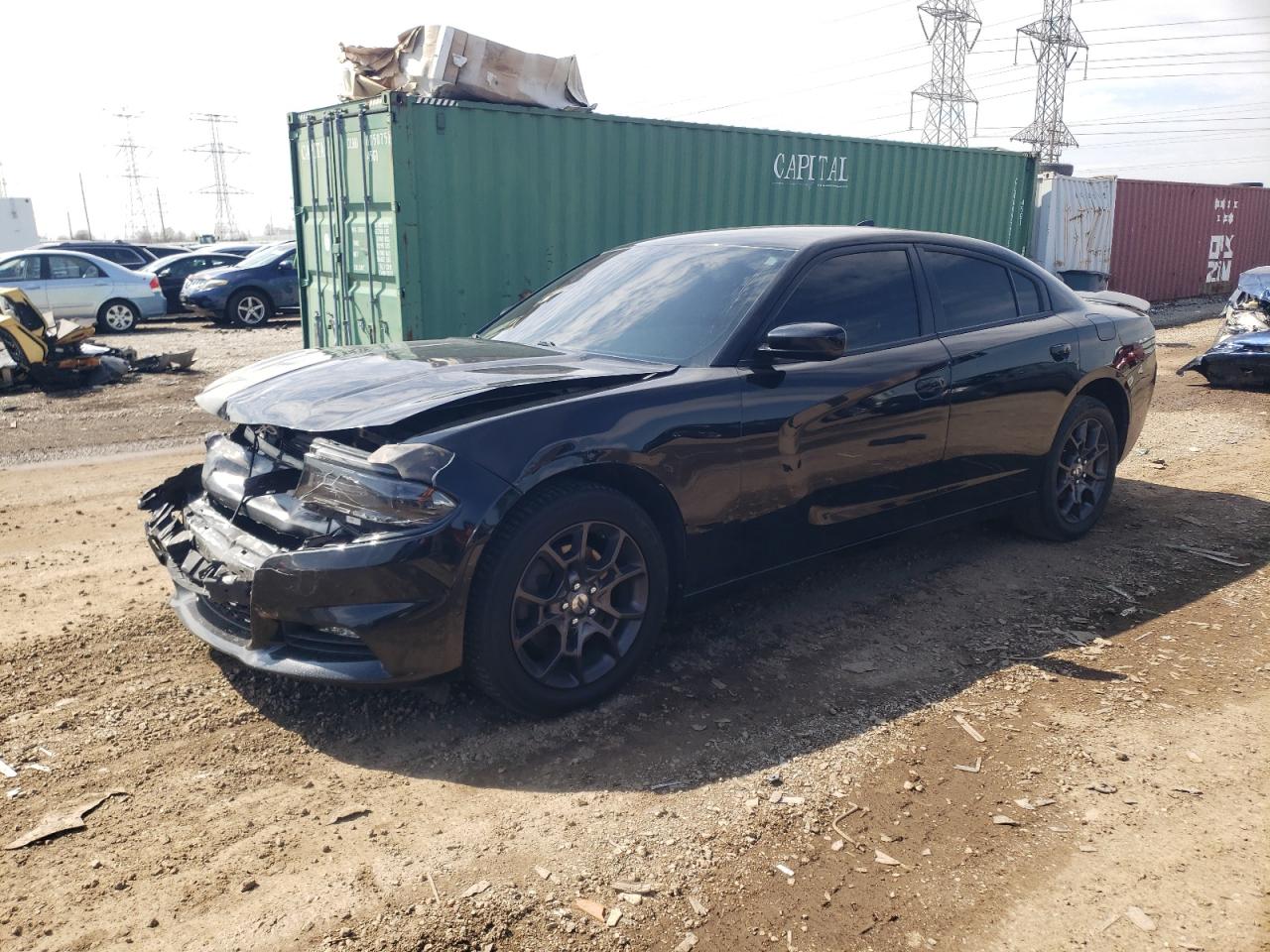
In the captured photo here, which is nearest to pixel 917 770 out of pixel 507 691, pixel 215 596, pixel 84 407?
pixel 507 691

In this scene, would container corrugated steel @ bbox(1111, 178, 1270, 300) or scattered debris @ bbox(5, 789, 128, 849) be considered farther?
container corrugated steel @ bbox(1111, 178, 1270, 300)

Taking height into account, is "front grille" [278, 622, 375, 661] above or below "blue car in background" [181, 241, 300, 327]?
below

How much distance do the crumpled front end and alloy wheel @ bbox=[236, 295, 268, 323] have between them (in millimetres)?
16342

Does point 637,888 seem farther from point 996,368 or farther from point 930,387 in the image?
point 996,368

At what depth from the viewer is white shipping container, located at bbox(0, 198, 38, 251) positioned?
46.5 meters

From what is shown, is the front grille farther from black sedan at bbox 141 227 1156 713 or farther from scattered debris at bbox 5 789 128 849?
scattered debris at bbox 5 789 128 849

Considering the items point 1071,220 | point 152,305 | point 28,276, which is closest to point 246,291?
point 152,305

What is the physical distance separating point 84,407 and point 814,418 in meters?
8.62

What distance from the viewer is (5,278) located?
16.1 meters

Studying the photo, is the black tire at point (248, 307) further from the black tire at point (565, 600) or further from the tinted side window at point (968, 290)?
the black tire at point (565, 600)

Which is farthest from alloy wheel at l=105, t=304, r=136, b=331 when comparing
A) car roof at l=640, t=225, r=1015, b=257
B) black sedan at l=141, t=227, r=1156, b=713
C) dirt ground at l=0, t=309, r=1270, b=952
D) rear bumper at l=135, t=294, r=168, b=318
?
car roof at l=640, t=225, r=1015, b=257

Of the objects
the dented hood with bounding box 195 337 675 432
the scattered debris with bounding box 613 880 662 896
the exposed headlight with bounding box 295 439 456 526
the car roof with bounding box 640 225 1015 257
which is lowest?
the scattered debris with bounding box 613 880 662 896

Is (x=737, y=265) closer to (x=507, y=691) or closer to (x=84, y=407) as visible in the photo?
(x=507, y=691)

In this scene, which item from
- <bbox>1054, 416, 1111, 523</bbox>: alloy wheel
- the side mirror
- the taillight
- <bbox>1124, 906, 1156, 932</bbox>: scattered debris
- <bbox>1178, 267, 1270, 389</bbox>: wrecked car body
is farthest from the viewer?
<bbox>1178, 267, 1270, 389</bbox>: wrecked car body
